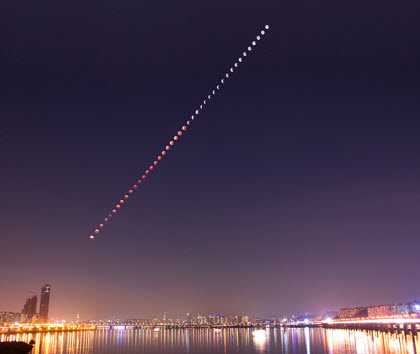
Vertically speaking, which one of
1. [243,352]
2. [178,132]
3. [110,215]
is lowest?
[243,352]

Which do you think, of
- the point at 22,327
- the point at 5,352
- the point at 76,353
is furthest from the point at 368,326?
the point at 22,327

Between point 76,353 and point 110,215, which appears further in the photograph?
point 76,353

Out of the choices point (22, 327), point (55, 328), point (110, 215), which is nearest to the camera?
point (110, 215)

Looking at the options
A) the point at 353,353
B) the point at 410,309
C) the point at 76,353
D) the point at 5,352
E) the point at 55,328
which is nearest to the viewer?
the point at 353,353

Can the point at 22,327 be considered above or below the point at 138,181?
below

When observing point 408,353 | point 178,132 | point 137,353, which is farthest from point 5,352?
point 408,353

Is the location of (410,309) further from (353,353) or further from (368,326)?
(353,353)

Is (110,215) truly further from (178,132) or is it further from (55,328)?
(55,328)

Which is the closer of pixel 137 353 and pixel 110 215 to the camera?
pixel 110 215

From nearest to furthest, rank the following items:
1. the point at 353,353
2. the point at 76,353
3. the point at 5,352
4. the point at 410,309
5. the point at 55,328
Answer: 1. the point at 353,353
2. the point at 5,352
3. the point at 76,353
4. the point at 55,328
5. the point at 410,309
